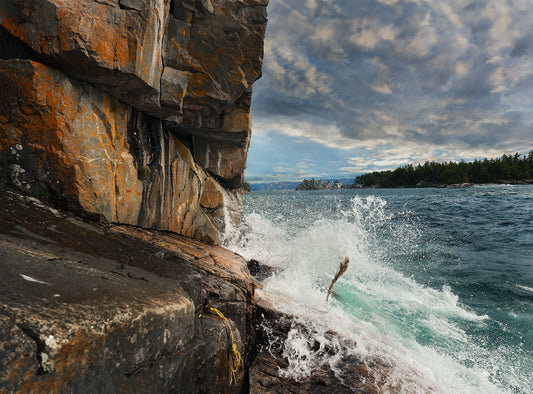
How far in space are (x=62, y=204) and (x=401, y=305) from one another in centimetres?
1092

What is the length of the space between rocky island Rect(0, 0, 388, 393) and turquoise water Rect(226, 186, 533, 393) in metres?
1.20

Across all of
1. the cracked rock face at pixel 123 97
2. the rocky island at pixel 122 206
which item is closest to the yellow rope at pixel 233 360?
the rocky island at pixel 122 206

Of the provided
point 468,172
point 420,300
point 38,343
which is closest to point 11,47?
point 38,343

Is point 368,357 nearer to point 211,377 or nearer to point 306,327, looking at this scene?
point 306,327

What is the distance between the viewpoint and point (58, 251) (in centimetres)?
336

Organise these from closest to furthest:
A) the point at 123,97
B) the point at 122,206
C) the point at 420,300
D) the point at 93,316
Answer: the point at 93,316
the point at 123,97
the point at 122,206
the point at 420,300

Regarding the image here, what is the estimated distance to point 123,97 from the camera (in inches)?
255

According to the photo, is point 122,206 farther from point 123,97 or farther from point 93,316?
point 93,316

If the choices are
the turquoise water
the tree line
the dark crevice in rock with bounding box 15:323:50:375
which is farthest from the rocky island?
the tree line

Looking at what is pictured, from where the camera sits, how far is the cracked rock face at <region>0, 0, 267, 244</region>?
4668mm

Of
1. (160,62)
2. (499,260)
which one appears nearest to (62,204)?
(160,62)

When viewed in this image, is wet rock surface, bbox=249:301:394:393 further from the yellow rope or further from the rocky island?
the yellow rope

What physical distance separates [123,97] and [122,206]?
2953 mm

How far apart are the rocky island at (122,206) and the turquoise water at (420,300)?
1.20 meters
